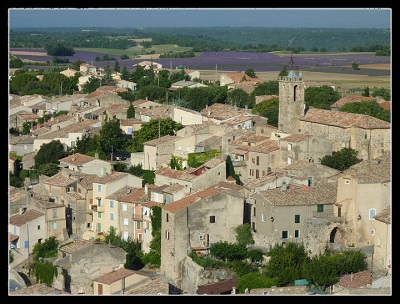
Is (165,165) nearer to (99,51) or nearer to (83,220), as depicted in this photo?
(83,220)

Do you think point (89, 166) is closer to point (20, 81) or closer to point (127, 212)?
point (127, 212)

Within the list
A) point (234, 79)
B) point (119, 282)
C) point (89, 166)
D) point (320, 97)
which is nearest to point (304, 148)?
point (89, 166)

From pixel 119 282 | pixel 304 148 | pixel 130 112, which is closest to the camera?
pixel 119 282

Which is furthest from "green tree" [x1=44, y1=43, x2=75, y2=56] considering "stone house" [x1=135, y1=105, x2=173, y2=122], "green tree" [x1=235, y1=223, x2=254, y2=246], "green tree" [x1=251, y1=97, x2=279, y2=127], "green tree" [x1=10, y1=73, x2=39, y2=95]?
"green tree" [x1=235, y1=223, x2=254, y2=246]

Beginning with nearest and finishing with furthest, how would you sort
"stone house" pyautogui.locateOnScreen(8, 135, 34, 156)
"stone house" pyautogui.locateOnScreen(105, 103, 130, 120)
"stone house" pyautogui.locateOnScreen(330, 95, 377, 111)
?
"stone house" pyautogui.locateOnScreen(8, 135, 34, 156) → "stone house" pyautogui.locateOnScreen(330, 95, 377, 111) → "stone house" pyautogui.locateOnScreen(105, 103, 130, 120)

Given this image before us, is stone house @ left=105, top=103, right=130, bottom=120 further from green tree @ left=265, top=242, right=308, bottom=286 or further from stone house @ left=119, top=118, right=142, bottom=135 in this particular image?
green tree @ left=265, top=242, right=308, bottom=286
